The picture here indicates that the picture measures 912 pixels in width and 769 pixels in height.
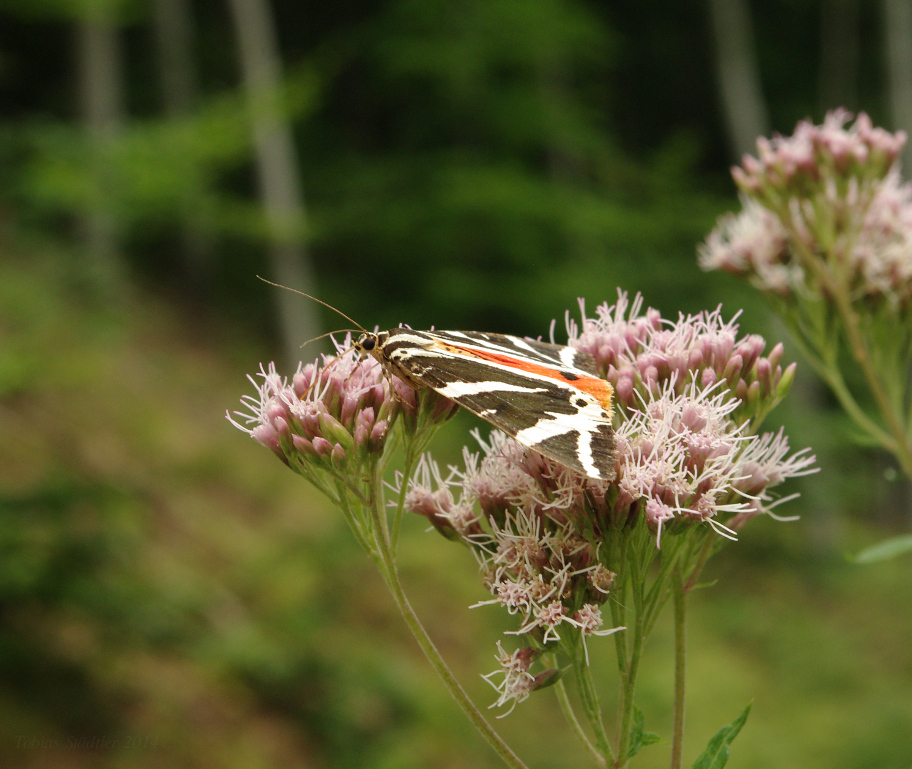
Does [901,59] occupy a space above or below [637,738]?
above

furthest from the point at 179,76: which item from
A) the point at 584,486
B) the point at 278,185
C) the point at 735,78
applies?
the point at 584,486

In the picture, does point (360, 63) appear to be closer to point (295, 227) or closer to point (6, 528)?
point (295, 227)

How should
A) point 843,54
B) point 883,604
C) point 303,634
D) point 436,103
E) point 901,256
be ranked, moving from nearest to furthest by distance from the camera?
point 901,256 < point 303,634 < point 883,604 < point 436,103 < point 843,54

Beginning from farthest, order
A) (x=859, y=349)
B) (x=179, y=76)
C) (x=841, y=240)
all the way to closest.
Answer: (x=179, y=76)
(x=841, y=240)
(x=859, y=349)

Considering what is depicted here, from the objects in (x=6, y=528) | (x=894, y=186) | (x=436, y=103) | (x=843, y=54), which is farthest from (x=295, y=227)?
(x=843, y=54)

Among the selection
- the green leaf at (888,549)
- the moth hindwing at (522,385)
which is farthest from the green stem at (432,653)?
the green leaf at (888,549)

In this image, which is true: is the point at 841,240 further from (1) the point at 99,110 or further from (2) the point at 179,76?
(2) the point at 179,76
